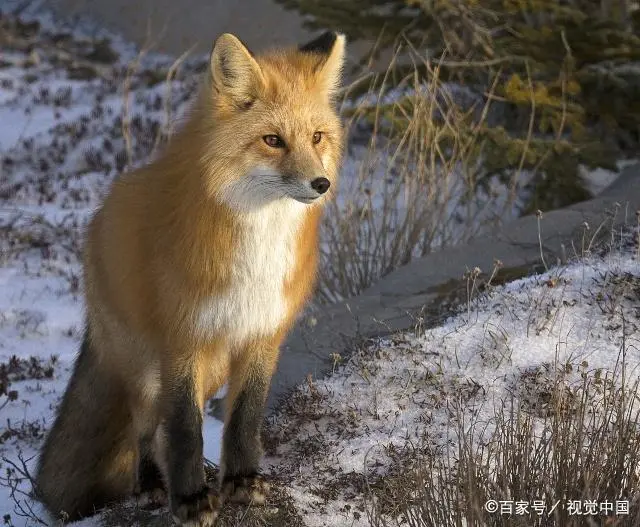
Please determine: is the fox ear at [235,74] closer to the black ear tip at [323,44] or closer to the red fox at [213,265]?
the red fox at [213,265]

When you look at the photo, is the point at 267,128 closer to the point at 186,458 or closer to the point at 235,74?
the point at 235,74

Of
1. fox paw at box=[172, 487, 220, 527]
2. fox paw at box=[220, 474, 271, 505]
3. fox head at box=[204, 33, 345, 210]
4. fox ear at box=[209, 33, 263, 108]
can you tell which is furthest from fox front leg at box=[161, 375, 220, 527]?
fox ear at box=[209, 33, 263, 108]

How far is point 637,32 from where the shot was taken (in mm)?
9977

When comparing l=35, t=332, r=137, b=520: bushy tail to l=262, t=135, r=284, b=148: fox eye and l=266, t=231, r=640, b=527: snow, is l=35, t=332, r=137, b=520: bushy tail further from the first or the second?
l=262, t=135, r=284, b=148: fox eye

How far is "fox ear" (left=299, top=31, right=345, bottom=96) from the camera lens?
4008mm

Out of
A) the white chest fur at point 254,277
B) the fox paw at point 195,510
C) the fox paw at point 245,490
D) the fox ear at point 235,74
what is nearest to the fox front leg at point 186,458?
the fox paw at point 195,510

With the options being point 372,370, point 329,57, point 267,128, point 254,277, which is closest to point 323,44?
point 329,57

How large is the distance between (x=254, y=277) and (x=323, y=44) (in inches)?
46.1

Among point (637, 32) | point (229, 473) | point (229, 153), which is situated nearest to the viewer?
point (229, 153)

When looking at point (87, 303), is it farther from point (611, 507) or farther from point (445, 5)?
point (445, 5)

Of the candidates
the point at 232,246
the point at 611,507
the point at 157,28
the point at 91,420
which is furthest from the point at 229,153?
the point at 157,28

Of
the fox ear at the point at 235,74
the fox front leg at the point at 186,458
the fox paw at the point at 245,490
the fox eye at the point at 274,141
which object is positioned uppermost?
the fox ear at the point at 235,74

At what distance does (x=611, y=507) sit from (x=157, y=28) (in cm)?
1556

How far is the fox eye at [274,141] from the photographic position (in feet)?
12.3
